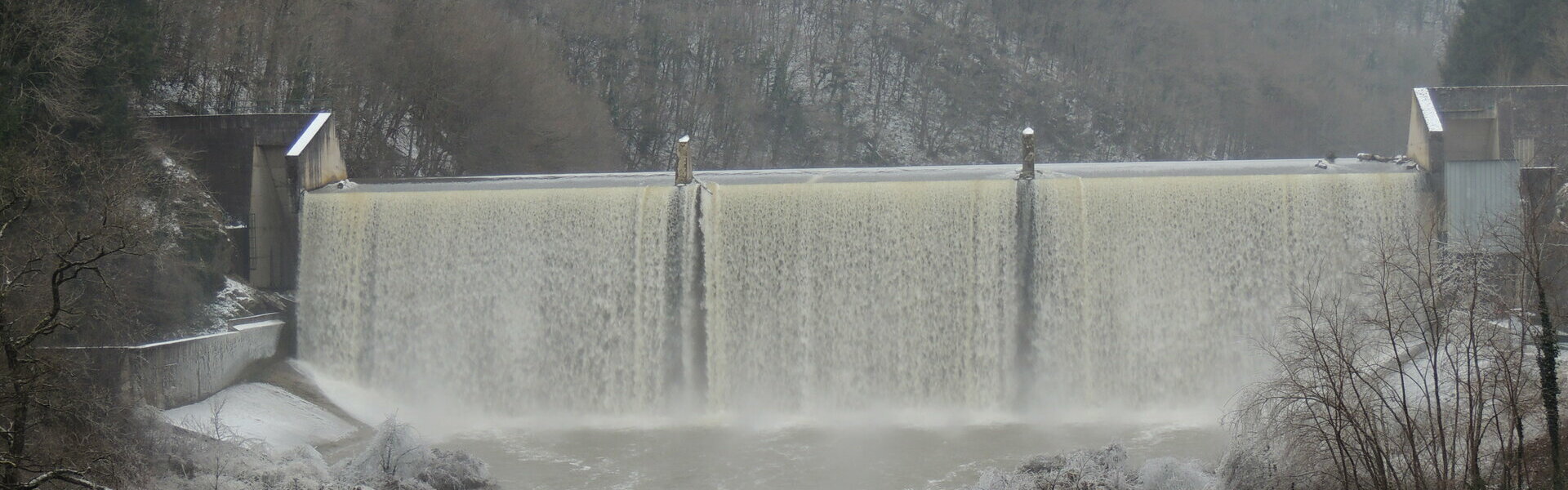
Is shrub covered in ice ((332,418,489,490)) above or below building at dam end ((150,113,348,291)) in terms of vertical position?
below

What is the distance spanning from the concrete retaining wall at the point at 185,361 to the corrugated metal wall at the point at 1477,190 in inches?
706

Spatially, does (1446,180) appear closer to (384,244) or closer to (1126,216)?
(1126,216)

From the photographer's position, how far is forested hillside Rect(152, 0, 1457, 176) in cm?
5553

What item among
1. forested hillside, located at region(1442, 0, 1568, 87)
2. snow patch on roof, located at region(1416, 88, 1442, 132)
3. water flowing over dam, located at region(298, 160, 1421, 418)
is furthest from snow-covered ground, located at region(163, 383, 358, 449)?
forested hillside, located at region(1442, 0, 1568, 87)

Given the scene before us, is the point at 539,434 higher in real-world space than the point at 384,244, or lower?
lower

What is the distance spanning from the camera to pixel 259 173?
24.9m

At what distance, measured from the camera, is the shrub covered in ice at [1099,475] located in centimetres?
1686

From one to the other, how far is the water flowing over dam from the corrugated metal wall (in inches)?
22.0

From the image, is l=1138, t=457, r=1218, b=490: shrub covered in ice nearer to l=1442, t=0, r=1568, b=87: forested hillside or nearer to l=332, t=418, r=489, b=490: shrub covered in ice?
l=332, t=418, r=489, b=490: shrub covered in ice

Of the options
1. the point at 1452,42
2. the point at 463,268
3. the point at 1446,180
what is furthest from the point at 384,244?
the point at 1452,42

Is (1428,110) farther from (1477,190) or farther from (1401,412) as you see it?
(1401,412)

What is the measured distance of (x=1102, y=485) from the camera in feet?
55.2

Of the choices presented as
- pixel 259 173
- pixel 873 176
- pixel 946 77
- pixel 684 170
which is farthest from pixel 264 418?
pixel 946 77

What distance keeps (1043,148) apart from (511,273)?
45.3 metres
